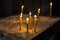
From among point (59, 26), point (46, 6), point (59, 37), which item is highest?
point (46, 6)

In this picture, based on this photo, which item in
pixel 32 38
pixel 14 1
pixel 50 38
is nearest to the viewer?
pixel 32 38

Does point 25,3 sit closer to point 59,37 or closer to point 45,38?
point 59,37

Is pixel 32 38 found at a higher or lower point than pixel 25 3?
lower

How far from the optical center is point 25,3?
5.97 meters

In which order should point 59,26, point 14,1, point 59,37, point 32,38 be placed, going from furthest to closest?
point 14,1 < point 59,37 < point 59,26 < point 32,38

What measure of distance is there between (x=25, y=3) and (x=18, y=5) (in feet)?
0.79

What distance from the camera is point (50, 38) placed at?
4129mm

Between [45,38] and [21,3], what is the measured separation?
240cm

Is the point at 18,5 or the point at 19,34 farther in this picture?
the point at 18,5

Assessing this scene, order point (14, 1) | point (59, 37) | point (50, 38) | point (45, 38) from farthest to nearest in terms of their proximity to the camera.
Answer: point (14, 1), point (59, 37), point (50, 38), point (45, 38)

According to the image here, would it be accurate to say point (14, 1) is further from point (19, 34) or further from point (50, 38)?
point (19, 34)

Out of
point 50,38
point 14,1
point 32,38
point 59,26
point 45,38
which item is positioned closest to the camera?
point 32,38

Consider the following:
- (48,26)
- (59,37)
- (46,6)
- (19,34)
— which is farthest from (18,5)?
(19,34)

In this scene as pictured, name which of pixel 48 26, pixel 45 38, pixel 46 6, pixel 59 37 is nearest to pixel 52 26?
pixel 48 26
